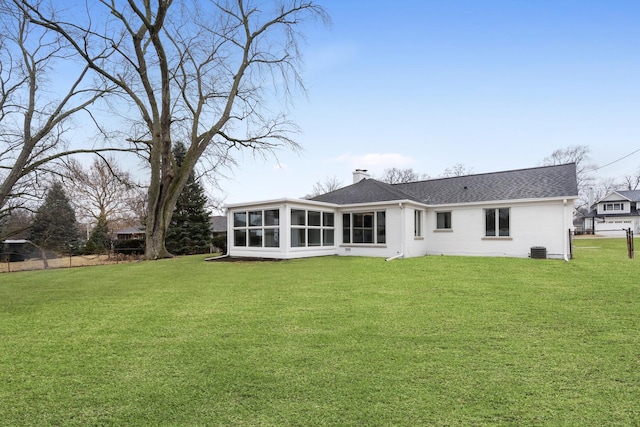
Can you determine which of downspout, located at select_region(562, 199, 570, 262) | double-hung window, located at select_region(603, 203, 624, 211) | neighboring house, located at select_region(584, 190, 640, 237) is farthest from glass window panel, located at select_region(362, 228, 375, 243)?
double-hung window, located at select_region(603, 203, 624, 211)

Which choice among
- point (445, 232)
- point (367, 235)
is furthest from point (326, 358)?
point (445, 232)

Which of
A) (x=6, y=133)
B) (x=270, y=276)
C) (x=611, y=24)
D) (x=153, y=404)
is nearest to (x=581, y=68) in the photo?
(x=611, y=24)

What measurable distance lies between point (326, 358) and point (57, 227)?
33004 mm

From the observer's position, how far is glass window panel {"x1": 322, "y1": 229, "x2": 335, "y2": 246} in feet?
51.8

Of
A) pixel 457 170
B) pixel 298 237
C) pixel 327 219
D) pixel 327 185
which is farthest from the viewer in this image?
pixel 327 185

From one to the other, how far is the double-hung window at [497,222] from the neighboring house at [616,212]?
3570 cm

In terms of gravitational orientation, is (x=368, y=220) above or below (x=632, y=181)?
below

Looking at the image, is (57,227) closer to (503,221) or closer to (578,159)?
(503,221)

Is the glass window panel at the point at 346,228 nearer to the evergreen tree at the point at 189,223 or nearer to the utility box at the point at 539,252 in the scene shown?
the utility box at the point at 539,252

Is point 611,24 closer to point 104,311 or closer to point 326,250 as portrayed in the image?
point 326,250

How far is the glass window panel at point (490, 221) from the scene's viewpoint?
14862 millimetres

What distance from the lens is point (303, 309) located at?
5531 mm

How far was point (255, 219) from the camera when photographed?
49.5 ft

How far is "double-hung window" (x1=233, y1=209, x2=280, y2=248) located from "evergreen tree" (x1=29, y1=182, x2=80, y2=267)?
19.0 metres
